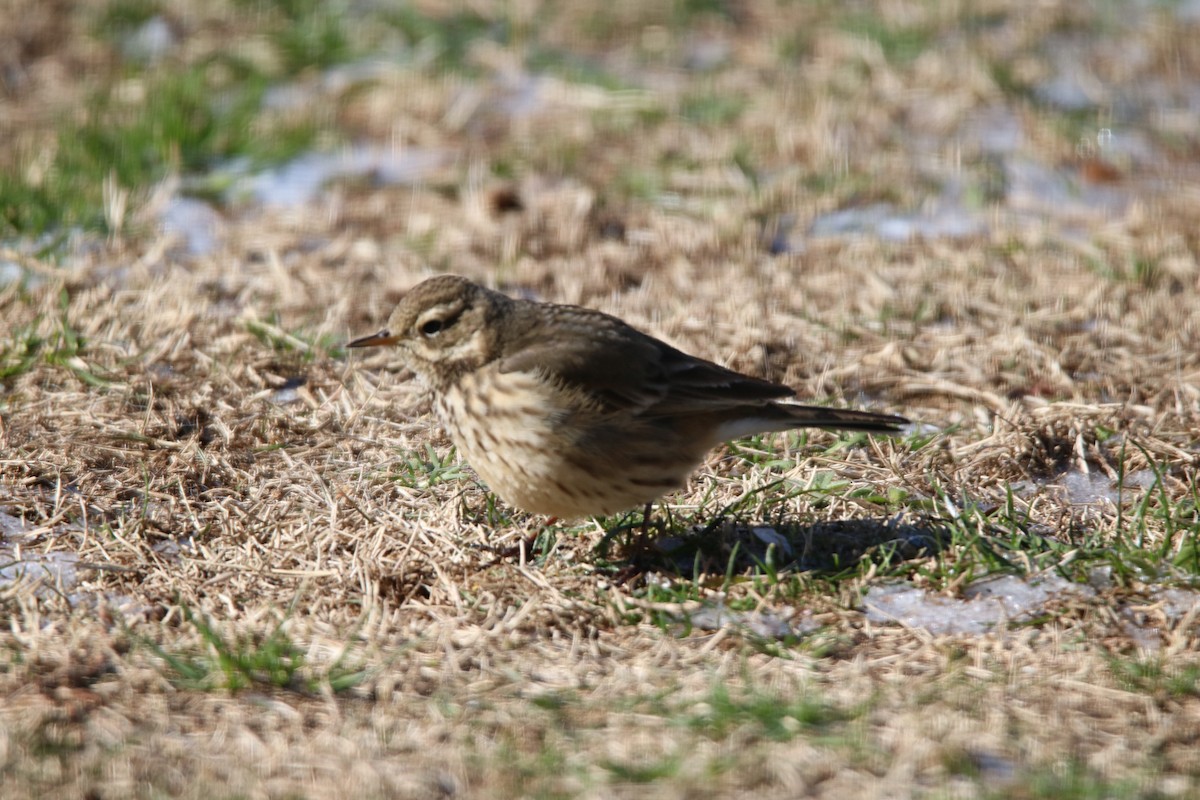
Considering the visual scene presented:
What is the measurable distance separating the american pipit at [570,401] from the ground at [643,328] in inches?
13.5

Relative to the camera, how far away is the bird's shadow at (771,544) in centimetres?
518

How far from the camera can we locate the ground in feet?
13.4

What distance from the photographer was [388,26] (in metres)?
10.2

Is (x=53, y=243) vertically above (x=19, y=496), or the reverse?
(x=53, y=243)

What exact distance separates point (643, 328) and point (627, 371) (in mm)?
1767

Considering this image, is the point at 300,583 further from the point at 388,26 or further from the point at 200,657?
the point at 388,26

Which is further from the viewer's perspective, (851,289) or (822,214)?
A: (822,214)

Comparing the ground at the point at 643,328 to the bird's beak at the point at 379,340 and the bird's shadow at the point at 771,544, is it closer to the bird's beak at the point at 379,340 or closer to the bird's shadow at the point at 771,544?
the bird's shadow at the point at 771,544

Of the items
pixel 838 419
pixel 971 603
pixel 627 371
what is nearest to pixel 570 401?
pixel 627 371

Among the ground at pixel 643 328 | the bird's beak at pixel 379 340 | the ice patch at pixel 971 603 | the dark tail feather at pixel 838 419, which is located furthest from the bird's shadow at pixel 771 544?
the bird's beak at pixel 379 340

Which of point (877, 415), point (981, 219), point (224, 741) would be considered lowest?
point (224, 741)

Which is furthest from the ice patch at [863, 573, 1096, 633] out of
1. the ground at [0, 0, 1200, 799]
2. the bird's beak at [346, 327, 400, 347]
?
the bird's beak at [346, 327, 400, 347]

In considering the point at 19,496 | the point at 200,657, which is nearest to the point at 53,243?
the point at 19,496

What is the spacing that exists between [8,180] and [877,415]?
5.44 metres
